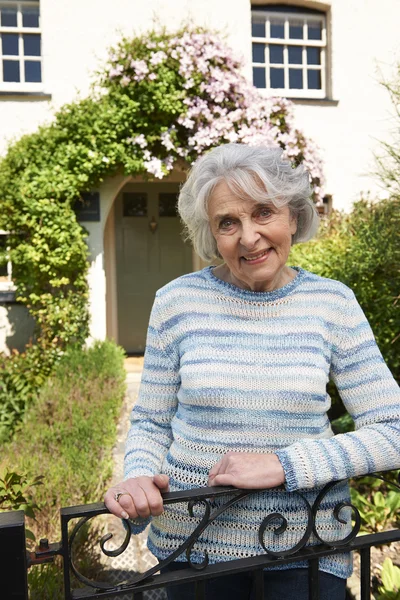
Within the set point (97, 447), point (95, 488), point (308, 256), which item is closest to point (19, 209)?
point (308, 256)

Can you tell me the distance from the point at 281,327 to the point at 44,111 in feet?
21.7

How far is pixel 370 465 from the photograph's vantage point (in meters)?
1.19

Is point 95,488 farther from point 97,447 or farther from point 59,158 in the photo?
point 59,158

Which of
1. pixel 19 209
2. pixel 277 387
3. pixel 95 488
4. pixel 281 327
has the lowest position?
pixel 95 488

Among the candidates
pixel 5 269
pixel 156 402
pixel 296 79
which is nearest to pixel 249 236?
pixel 156 402

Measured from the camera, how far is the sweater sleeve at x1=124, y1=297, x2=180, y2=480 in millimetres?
1411

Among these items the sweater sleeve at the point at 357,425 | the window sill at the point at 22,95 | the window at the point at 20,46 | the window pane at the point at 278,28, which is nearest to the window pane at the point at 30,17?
the window at the point at 20,46

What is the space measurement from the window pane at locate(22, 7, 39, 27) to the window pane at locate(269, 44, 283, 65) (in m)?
3.30

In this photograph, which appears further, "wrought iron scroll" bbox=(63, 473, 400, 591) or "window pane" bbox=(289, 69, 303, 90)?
"window pane" bbox=(289, 69, 303, 90)

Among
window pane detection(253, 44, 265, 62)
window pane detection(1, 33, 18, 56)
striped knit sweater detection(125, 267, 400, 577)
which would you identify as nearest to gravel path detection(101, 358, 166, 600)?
striped knit sweater detection(125, 267, 400, 577)

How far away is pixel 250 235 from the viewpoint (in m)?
1.33

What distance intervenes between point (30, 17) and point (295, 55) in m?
3.77

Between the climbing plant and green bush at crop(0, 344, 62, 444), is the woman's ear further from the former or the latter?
the climbing plant

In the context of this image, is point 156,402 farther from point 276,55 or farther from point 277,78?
point 276,55
